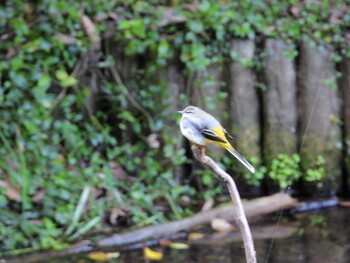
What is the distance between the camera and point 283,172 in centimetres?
460

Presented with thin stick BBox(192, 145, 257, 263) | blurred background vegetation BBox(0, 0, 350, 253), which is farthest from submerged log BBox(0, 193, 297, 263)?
thin stick BBox(192, 145, 257, 263)

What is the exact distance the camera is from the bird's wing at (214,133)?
107 inches

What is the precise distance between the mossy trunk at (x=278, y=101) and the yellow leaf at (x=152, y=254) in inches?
52.8

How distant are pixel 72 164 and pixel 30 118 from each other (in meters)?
0.51

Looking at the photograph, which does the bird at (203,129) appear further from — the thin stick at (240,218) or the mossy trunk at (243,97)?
the mossy trunk at (243,97)

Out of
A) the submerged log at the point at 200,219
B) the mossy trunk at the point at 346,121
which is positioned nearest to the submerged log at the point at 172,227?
A: the submerged log at the point at 200,219

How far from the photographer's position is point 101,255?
445 cm

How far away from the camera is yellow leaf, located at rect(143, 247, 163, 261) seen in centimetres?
445

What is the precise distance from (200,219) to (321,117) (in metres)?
1.49

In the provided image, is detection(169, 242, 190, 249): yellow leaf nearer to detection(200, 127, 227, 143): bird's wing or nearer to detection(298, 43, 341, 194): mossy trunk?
detection(298, 43, 341, 194): mossy trunk

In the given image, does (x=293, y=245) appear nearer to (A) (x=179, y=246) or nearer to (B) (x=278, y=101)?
(A) (x=179, y=246)

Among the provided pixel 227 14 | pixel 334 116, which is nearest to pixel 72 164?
pixel 227 14

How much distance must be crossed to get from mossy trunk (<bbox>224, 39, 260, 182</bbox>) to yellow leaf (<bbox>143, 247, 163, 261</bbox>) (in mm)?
1342

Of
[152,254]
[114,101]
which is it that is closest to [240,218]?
[152,254]
